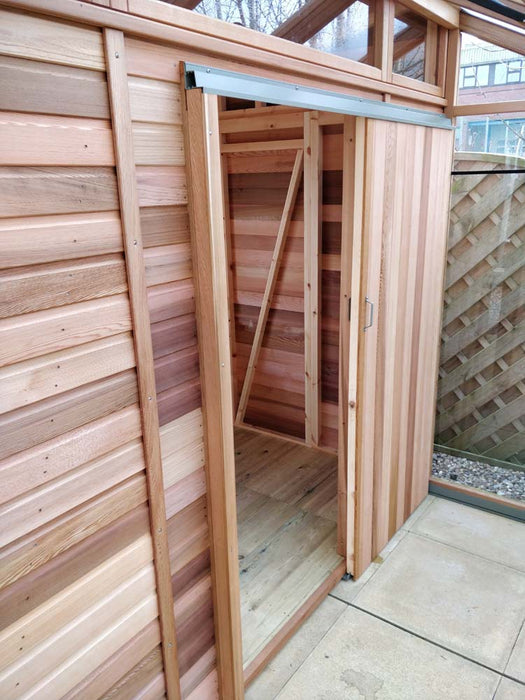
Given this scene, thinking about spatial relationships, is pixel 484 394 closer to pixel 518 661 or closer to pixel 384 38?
pixel 518 661

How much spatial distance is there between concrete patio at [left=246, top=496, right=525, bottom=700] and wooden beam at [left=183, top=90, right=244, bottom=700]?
1.39 ft

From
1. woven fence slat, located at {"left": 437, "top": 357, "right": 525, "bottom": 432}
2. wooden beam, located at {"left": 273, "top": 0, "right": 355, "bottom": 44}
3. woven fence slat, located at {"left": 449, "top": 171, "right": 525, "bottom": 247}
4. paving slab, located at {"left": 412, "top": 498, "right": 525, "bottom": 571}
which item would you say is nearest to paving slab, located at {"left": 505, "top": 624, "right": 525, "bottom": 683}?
paving slab, located at {"left": 412, "top": 498, "right": 525, "bottom": 571}

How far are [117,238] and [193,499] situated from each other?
2.66 feet

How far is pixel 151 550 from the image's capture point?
1.53m

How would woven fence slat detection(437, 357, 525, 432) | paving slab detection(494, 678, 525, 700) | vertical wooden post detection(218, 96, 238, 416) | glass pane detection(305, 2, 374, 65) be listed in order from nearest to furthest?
glass pane detection(305, 2, 374, 65)
paving slab detection(494, 678, 525, 700)
woven fence slat detection(437, 357, 525, 432)
vertical wooden post detection(218, 96, 238, 416)

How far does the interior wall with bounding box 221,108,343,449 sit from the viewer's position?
333 centimetres

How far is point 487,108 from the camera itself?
2684 millimetres

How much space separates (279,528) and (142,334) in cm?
190

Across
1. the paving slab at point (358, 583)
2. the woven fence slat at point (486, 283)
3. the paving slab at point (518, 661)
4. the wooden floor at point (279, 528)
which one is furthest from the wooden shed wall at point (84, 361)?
the woven fence slat at point (486, 283)

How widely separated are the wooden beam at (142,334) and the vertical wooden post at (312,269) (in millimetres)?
2118

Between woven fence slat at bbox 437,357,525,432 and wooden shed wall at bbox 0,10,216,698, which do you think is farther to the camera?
woven fence slat at bbox 437,357,525,432

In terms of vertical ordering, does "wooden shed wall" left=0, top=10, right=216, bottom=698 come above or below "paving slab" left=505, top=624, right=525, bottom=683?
above

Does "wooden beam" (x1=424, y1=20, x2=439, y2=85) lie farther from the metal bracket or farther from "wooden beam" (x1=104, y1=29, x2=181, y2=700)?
"wooden beam" (x1=104, y1=29, x2=181, y2=700)

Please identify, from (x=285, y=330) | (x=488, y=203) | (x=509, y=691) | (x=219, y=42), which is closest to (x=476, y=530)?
(x=509, y=691)
